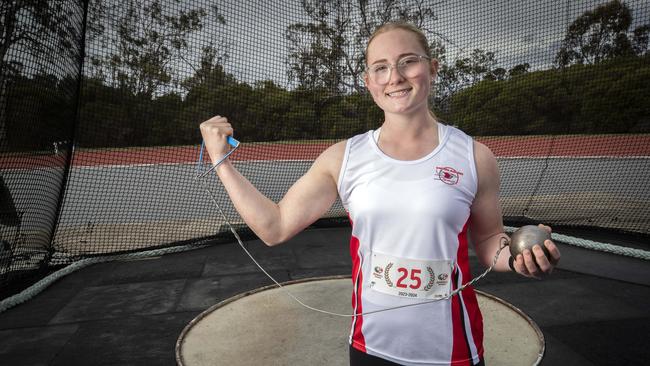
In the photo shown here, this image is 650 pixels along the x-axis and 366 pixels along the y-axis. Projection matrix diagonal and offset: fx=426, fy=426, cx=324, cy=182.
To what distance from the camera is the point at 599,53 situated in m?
7.38

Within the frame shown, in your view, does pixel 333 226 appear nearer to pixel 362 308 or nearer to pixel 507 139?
pixel 362 308

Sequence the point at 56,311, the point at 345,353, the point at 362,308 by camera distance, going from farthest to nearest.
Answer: the point at 56,311 → the point at 345,353 → the point at 362,308

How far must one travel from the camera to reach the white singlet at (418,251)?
1314 millimetres

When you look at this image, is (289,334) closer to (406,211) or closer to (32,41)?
(406,211)

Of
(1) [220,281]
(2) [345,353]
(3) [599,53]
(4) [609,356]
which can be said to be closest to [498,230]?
(2) [345,353]

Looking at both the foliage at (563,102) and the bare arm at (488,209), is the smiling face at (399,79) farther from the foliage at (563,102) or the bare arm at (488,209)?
the foliage at (563,102)

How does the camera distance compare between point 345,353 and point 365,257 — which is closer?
point 365,257

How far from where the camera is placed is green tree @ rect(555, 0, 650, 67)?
639 centimetres

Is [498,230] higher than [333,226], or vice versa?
[498,230]

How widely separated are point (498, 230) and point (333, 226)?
4.57 meters

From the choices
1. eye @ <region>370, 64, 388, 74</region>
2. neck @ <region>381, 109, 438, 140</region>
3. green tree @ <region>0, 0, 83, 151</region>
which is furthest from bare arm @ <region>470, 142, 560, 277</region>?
green tree @ <region>0, 0, 83, 151</region>

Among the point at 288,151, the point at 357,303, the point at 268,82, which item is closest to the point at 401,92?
the point at 357,303

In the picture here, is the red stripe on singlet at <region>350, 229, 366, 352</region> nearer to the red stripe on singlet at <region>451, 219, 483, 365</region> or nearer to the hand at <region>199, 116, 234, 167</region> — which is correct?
the red stripe on singlet at <region>451, 219, 483, 365</region>

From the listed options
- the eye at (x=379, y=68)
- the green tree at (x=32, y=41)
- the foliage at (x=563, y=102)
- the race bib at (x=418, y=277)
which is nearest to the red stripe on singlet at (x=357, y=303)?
the race bib at (x=418, y=277)
